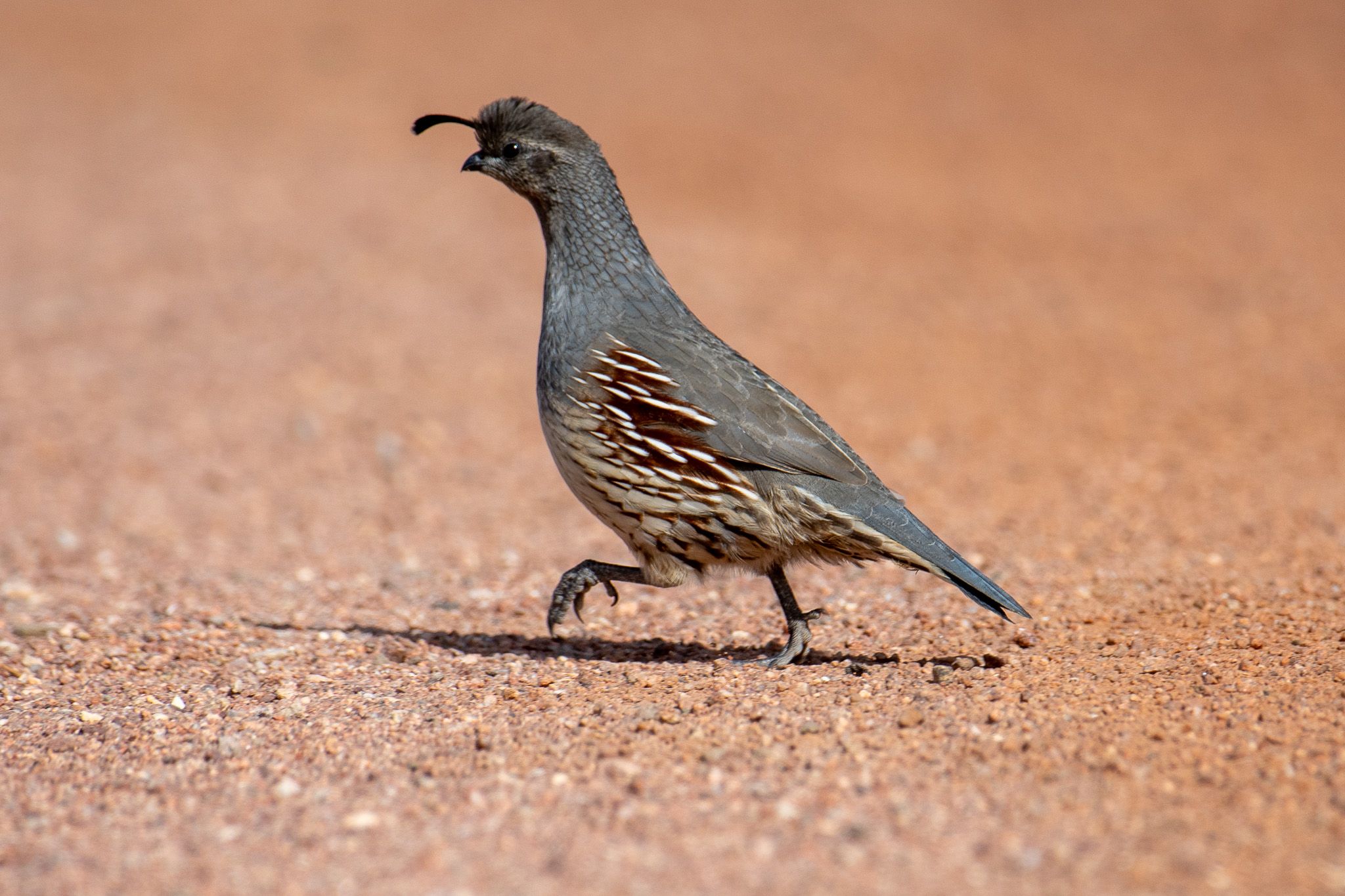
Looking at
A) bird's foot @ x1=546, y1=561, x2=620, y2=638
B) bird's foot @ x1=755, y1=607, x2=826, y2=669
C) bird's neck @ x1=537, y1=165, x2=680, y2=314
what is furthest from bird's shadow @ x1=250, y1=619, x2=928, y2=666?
bird's neck @ x1=537, y1=165, x2=680, y2=314

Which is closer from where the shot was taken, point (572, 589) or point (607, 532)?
point (572, 589)

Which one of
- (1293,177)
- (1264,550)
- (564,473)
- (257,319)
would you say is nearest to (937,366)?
(1264,550)

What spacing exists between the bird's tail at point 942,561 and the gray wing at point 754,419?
9.8 inches

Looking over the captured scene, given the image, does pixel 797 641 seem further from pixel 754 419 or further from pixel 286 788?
pixel 286 788

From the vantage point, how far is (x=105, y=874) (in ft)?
12.1

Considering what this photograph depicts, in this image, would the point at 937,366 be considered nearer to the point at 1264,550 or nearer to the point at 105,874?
the point at 1264,550

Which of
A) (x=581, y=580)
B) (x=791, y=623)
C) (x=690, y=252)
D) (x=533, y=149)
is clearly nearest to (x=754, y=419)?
(x=791, y=623)

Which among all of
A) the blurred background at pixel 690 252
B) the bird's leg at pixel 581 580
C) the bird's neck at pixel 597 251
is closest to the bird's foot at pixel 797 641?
the bird's leg at pixel 581 580

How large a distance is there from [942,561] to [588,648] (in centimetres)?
175

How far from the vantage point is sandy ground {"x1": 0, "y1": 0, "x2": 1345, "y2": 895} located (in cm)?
394

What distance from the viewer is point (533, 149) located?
6.11 metres

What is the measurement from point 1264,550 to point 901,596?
2141mm

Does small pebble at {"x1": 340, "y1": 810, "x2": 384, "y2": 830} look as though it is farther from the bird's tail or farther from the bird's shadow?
the bird's tail

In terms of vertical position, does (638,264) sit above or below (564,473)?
above
